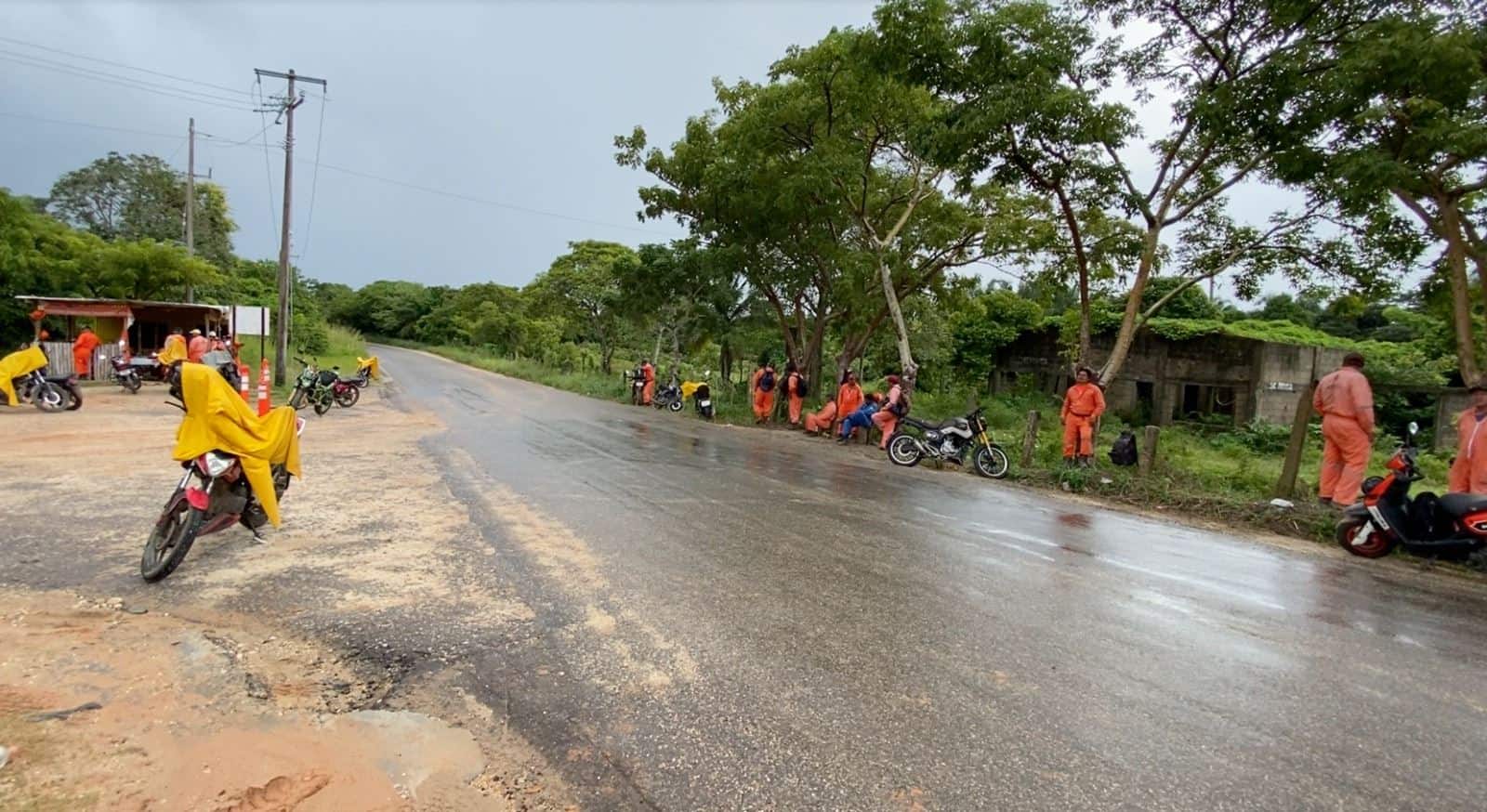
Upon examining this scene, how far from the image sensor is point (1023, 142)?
10.3 m

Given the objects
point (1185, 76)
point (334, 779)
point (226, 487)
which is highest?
point (1185, 76)

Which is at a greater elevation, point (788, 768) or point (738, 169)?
point (738, 169)

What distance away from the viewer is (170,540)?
15.5 feet

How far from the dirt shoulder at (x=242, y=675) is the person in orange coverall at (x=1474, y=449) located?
8.40 m

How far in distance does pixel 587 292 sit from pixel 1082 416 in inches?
852

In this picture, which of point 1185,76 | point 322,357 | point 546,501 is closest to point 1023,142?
point 1185,76

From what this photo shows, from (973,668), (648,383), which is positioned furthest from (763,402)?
(973,668)

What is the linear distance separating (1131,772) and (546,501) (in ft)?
17.9

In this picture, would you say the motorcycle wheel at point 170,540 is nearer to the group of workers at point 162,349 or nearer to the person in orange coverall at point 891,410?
the person in orange coverall at point 891,410

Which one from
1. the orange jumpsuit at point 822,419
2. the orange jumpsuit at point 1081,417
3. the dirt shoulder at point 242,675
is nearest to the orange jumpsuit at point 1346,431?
the orange jumpsuit at point 1081,417

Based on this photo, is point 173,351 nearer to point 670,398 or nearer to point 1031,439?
point 670,398

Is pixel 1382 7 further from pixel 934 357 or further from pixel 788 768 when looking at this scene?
pixel 934 357

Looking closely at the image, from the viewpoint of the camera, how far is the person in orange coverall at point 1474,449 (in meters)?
6.93

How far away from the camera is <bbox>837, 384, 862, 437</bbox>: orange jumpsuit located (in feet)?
50.9
